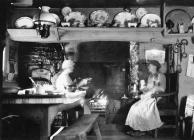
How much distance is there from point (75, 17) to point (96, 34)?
0.66 metres

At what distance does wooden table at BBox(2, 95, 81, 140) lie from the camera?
3223 millimetres

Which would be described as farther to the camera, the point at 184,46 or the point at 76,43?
the point at 76,43

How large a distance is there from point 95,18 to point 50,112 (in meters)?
4.35

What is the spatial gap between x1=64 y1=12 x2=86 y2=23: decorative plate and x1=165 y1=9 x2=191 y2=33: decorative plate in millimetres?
2083

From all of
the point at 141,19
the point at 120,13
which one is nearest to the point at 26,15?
the point at 120,13

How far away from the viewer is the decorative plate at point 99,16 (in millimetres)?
7124

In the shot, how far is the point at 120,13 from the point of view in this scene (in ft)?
23.1

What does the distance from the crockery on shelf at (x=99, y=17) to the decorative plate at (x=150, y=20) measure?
0.91 m

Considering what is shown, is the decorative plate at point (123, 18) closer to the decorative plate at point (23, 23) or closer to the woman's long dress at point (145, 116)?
the woman's long dress at point (145, 116)

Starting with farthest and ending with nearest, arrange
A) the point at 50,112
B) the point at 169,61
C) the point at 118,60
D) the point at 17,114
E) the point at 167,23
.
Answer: the point at 118,60 → the point at 169,61 → the point at 167,23 → the point at 17,114 → the point at 50,112

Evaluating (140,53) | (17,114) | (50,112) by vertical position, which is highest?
(140,53)

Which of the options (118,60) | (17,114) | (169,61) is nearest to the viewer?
(17,114)

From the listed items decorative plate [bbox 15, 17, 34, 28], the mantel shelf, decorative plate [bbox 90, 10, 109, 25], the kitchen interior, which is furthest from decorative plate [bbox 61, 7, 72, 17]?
decorative plate [bbox 15, 17, 34, 28]

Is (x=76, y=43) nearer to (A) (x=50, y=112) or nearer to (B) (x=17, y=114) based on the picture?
(B) (x=17, y=114)
